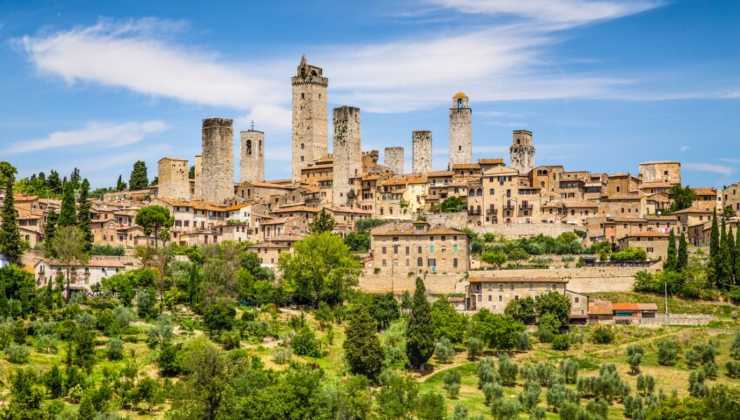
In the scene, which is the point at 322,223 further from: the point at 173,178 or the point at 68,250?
the point at 173,178

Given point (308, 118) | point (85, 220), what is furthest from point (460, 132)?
point (85, 220)

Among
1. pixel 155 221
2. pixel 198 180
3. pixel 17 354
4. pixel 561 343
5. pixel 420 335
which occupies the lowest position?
pixel 561 343

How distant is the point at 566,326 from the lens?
61375mm

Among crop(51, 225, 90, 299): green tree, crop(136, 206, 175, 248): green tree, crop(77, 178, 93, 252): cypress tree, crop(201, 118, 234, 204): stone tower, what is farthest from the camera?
crop(201, 118, 234, 204): stone tower

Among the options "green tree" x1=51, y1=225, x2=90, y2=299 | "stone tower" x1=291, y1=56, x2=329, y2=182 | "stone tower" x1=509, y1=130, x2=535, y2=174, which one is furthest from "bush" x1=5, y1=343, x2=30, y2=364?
"stone tower" x1=509, y1=130, x2=535, y2=174

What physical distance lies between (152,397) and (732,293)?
34863 millimetres

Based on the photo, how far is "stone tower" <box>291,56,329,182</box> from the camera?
307 ft

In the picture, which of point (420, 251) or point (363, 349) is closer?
point (363, 349)

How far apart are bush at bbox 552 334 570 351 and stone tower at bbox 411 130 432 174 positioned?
3833 cm

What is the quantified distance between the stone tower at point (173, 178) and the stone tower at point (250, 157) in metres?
4.76

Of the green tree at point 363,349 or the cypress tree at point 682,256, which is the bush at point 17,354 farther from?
the cypress tree at point 682,256

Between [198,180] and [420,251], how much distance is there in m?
29.4

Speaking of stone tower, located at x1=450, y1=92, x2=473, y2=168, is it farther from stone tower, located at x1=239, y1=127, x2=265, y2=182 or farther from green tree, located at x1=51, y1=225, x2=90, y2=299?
green tree, located at x1=51, y1=225, x2=90, y2=299

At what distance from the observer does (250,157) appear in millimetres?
93938
